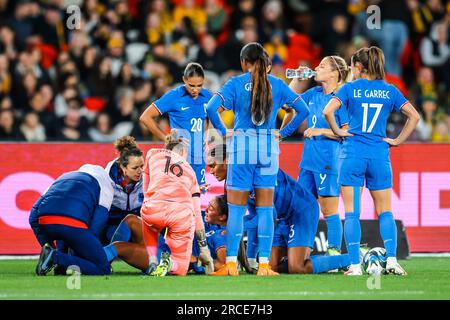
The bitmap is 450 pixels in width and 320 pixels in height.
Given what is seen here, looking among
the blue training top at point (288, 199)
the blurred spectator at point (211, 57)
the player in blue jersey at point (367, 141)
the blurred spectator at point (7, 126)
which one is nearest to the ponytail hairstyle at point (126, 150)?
the blue training top at point (288, 199)

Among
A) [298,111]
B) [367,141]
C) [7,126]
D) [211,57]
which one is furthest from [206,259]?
[211,57]

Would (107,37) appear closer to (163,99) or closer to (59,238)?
(163,99)

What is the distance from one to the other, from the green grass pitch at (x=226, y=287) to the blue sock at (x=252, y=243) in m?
0.68

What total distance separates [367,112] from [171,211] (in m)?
2.06

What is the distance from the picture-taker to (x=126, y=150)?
10.6 m

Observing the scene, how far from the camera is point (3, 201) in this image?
42.2 ft

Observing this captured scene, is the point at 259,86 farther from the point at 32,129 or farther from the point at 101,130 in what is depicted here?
the point at 32,129

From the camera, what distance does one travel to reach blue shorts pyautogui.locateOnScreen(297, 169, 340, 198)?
37.2 feet

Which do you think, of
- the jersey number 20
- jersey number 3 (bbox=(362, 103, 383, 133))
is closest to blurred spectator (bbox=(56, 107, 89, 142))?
the jersey number 20

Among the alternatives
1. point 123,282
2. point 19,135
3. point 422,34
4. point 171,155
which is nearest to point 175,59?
point 19,135

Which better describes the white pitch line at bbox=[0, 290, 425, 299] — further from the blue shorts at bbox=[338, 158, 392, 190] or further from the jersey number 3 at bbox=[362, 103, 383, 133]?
the jersey number 3 at bbox=[362, 103, 383, 133]

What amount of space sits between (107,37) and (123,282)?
7.58 meters

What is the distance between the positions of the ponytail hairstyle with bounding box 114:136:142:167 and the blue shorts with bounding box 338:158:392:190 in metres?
2.00

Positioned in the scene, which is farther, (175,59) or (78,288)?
(175,59)
